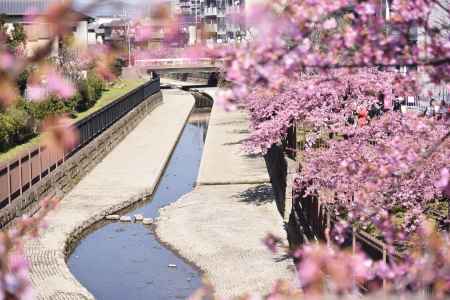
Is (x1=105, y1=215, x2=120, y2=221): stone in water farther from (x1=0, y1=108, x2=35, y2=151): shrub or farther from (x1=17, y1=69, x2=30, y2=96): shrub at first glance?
(x1=0, y1=108, x2=35, y2=151): shrub

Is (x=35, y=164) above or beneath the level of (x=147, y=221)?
above

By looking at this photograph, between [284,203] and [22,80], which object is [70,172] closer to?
[22,80]

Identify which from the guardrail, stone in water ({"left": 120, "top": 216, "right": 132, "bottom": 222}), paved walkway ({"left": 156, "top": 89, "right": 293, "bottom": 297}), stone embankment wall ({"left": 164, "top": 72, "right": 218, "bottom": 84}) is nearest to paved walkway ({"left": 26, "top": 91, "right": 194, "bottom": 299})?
stone in water ({"left": 120, "top": 216, "right": 132, "bottom": 222})

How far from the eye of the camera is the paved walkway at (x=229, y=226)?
14.0 metres

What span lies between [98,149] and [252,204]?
1074cm

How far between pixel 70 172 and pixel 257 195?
19.7 feet

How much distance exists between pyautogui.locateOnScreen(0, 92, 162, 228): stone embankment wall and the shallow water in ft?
5.43

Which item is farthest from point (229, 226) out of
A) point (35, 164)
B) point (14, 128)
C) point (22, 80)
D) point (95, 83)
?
point (95, 83)

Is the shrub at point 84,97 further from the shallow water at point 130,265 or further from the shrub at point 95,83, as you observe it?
the shallow water at point 130,265

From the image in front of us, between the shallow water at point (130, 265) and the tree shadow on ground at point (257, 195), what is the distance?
7.72 ft

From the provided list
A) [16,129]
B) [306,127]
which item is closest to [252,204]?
[306,127]

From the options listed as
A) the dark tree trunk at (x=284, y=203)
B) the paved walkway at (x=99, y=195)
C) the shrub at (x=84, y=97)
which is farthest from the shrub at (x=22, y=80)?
the dark tree trunk at (x=284, y=203)

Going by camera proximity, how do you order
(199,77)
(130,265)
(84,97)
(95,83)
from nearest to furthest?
(130,265) < (84,97) < (95,83) < (199,77)

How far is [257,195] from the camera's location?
21.0m
